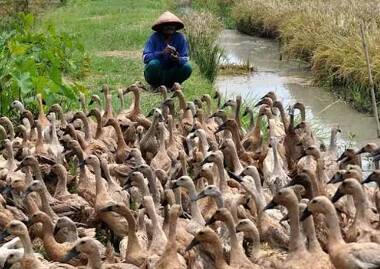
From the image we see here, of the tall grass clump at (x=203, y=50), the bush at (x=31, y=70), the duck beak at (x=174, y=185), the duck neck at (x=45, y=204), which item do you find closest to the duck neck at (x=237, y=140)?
the duck beak at (x=174, y=185)

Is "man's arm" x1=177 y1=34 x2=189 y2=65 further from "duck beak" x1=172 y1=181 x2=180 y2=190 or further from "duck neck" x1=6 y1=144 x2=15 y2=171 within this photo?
"duck beak" x1=172 y1=181 x2=180 y2=190

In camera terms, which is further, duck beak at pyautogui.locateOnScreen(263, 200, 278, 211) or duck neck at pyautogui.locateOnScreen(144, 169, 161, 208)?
duck neck at pyautogui.locateOnScreen(144, 169, 161, 208)

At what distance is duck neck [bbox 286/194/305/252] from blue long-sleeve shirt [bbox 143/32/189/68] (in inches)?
296

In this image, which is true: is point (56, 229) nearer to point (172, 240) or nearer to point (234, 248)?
point (172, 240)

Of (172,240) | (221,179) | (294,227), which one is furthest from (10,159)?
(294,227)

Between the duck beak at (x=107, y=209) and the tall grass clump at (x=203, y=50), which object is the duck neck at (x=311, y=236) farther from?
the tall grass clump at (x=203, y=50)

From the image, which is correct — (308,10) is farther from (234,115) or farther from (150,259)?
(150,259)

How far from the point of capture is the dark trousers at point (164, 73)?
13.8m

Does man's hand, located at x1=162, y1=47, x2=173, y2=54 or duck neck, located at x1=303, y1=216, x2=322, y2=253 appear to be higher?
man's hand, located at x1=162, y1=47, x2=173, y2=54

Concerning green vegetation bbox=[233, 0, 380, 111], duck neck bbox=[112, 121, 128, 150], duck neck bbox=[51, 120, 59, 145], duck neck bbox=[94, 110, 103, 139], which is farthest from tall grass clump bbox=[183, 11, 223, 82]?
duck neck bbox=[51, 120, 59, 145]

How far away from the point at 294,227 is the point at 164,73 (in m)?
7.90

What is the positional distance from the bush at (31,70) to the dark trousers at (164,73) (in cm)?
191

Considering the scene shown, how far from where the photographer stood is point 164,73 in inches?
546

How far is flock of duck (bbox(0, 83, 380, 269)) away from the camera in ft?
20.2
